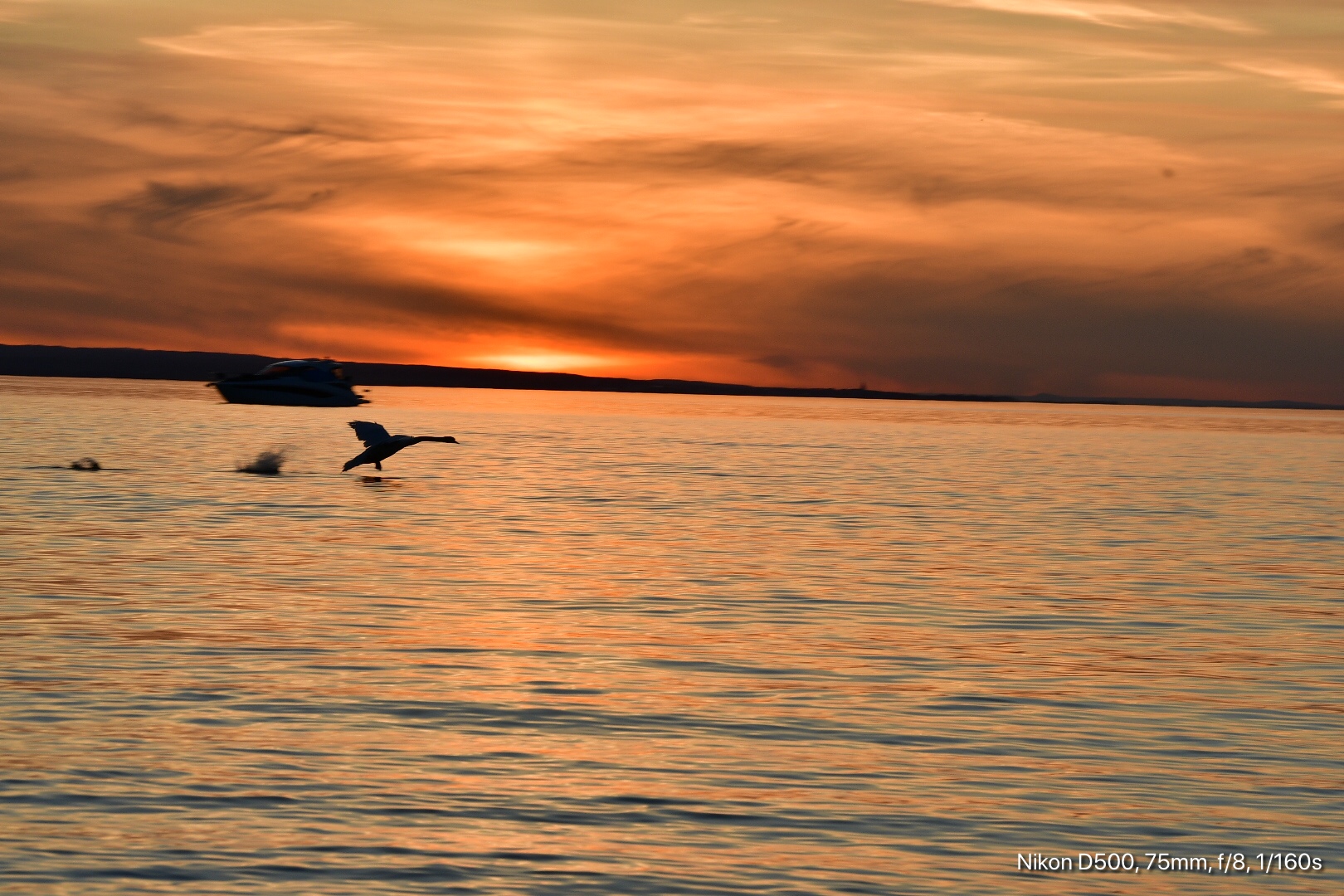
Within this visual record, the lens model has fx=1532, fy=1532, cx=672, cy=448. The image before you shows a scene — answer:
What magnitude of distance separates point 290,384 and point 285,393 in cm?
87

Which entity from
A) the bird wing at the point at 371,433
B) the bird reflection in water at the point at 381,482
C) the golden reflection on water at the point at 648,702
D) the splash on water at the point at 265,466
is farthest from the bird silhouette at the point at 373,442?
the golden reflection on water at the point at 648,702

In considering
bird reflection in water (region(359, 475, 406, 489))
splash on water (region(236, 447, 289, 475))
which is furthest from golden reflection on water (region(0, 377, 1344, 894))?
splash on water (region(236, 447, 289, 475))

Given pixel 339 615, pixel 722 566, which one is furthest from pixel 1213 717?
pixel 722 566

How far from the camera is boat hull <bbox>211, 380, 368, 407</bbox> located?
128500 mm

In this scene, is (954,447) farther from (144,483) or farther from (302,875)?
(302,875)

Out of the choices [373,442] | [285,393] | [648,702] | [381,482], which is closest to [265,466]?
[381,482]

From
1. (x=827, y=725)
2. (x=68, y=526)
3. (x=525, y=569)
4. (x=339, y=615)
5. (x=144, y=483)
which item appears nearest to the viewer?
(x=827, y=725)

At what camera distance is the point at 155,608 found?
2103 centimetres

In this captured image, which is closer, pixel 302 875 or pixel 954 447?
pixel 302 875

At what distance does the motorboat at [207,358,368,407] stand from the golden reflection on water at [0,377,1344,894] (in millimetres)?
92549

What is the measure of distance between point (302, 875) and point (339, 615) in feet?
36.7

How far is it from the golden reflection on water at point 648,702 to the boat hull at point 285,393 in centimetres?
9174

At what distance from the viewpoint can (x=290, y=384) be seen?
129375mm

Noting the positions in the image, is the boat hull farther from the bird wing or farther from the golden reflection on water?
the golden reflection on water
